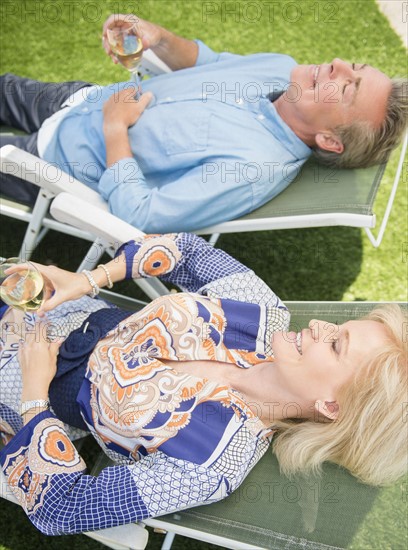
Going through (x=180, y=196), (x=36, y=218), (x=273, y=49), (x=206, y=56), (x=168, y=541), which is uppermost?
(x=206, y=56)

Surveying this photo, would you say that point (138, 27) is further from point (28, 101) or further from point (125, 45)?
point (28, 101)

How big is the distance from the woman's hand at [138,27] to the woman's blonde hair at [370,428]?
1952 millimetres

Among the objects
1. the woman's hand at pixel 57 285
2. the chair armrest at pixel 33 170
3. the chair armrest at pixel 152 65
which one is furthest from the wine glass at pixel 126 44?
the woman's hand at pixel 57 285

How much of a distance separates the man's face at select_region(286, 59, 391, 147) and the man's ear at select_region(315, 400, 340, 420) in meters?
1.48

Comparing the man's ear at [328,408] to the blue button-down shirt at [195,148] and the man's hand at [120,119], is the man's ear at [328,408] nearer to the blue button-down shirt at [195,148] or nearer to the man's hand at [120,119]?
the blue button-down shirt at [195,148]

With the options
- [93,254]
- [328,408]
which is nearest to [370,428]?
[328,408]

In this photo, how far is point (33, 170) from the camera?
2746 mm

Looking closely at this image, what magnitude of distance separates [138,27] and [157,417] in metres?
2.11

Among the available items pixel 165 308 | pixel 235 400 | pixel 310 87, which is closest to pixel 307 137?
pixel 310 87

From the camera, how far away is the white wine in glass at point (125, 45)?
3201 millimetres

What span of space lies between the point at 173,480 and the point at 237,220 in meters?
1.35

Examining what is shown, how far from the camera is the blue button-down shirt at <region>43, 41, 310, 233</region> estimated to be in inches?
116

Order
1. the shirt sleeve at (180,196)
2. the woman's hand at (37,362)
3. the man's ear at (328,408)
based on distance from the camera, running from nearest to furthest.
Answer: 1. the man's ear at (328,408)
2. the woman's hand at (37,362)
3. the shirt sleeve at (180,196)

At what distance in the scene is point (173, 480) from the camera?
6.93ft
